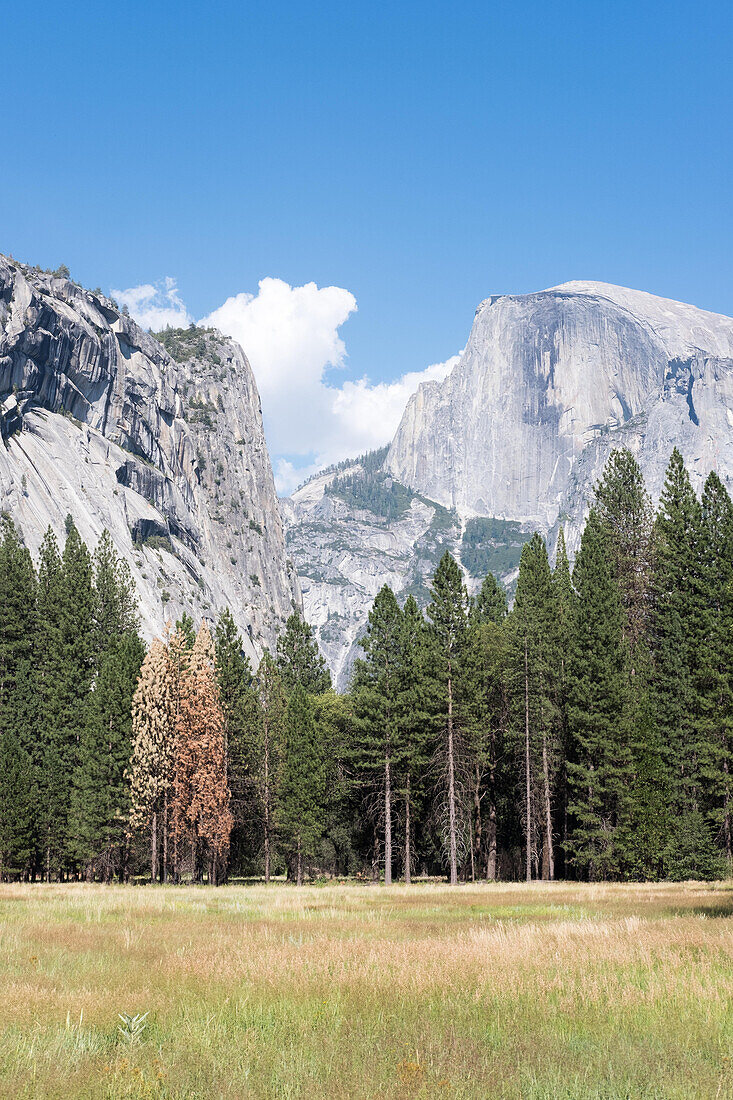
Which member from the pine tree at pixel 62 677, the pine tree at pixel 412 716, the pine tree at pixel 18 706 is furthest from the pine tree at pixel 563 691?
the pine tree at pixel 18 706

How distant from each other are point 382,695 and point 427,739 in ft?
12.4

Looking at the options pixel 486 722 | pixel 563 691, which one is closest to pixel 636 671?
pixel 563 691

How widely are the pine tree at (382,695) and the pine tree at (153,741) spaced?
1129 cm

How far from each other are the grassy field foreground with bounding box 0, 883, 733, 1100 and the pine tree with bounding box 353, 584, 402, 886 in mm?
27789

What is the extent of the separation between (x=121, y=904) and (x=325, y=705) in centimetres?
3686

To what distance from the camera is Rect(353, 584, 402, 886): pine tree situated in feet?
161

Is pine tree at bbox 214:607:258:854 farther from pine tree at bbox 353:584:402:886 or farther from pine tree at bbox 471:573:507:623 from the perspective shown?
pine tree at bbox 471:573:507:623

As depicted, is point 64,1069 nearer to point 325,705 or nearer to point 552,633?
point 552,633

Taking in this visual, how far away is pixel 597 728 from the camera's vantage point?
47.8 meters

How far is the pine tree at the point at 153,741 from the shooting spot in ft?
156

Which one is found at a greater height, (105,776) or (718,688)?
(718,688)

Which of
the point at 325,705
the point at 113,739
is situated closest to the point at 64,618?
the point at 113,739

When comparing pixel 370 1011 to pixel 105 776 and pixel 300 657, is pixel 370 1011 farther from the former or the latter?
pixel 300 657

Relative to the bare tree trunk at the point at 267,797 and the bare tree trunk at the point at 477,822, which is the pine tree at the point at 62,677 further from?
the bare tree trunk at the point at 477,822
